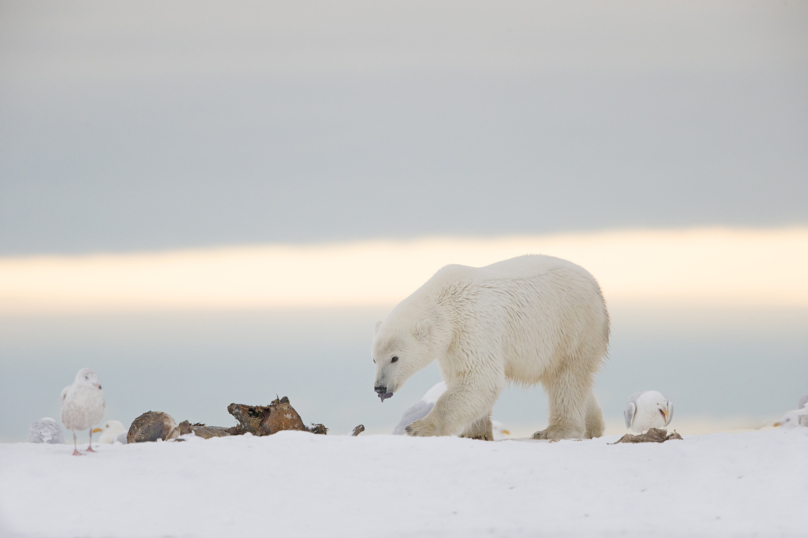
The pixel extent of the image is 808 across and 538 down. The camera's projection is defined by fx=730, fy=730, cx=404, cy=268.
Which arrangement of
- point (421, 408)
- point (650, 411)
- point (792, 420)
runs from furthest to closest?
point (421, 408)
point (650, 411)
point (792, 420)

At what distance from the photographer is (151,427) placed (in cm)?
725

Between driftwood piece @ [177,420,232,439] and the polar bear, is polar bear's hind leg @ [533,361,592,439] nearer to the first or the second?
the polar bear

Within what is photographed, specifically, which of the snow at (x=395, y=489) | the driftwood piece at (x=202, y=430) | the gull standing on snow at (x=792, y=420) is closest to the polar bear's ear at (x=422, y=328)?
the snow at (x=395, y=489)

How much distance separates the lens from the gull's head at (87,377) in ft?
19.8

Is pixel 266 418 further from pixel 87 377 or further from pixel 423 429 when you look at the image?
pixel 87 377

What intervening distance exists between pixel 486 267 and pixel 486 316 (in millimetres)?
1020

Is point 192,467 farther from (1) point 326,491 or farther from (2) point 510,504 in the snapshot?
(2) point 510,504

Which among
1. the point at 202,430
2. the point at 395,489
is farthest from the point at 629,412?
the point at 202,430

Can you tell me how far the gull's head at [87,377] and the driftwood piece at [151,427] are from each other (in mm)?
1280

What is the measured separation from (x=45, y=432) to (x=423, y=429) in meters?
7.02

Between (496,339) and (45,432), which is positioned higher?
(496,339)

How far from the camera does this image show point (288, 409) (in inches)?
307

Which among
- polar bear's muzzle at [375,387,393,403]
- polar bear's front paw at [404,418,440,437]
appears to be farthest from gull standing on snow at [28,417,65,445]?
polar bear's front paw at [404,418,440,437]

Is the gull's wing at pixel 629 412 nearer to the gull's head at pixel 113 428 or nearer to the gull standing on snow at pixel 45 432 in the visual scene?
the gull's head at pixel 113 428
